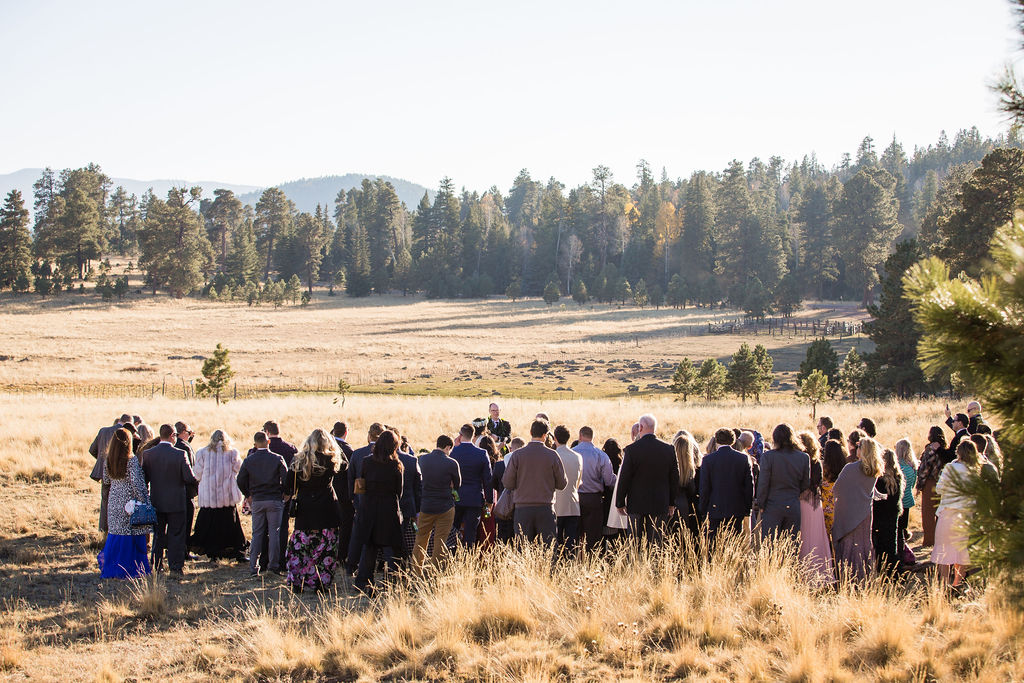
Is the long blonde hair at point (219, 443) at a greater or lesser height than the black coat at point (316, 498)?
greater

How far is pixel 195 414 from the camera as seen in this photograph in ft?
75.3

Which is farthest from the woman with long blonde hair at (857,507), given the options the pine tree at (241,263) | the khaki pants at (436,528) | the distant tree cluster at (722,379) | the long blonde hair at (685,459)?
the pine tree at (241,263)

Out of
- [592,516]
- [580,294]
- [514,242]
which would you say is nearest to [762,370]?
[592,516]

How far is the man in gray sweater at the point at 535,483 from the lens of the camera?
8.30 meters

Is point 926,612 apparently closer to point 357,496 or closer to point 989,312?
point 989,312

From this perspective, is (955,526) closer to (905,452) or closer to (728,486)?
(728,486)

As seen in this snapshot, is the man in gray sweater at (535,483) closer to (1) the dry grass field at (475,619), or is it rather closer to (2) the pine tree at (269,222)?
(1) the dry grass field at (475,619)

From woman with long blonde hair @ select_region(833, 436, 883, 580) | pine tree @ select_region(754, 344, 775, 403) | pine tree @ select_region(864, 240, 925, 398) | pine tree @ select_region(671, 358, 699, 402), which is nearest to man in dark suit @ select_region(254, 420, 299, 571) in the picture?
woman with long blonde hair @ select_region(833, 436, 883, 580)

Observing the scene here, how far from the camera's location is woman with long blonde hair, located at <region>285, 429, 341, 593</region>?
27.7 feet

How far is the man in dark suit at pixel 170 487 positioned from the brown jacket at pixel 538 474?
410 centimetres

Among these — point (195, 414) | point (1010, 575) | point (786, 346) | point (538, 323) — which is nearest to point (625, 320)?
point (538, 323)

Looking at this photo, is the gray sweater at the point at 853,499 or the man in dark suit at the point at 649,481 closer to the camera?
the gray sweater at the point at 853,499

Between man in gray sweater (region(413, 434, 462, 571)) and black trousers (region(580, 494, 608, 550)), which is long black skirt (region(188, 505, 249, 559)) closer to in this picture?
man in gray sweater (region(413, 434, 462, 571))

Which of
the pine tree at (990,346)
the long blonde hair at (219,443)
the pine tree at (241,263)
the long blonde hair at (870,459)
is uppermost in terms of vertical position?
the pine tree at (241,263)
